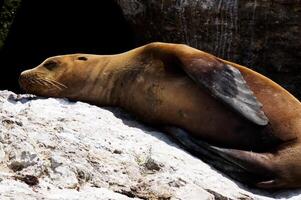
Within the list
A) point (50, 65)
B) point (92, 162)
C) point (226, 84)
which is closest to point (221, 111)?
point (226, 84)

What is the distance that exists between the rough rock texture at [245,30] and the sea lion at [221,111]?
1.65 m

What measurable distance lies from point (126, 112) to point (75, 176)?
60.3 inches

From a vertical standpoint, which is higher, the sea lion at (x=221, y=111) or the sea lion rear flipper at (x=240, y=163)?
the sea lion at (x=221, y=111)

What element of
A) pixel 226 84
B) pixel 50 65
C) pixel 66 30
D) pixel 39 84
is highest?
pixel 226 84

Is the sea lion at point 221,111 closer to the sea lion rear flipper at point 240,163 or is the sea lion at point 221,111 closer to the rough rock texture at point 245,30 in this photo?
the sea lion rear flipper at point 240,163

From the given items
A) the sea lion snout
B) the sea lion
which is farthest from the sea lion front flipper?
the sea lion snout

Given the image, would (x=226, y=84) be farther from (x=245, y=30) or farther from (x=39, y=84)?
(x=245, y=30)

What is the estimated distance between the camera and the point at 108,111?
607 centimetres

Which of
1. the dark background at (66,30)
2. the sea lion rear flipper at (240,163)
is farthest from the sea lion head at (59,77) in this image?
the dark background at (66,30)

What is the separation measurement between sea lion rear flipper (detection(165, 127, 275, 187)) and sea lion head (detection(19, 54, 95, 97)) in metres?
1.35

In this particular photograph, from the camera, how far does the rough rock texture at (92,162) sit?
4.56 meters

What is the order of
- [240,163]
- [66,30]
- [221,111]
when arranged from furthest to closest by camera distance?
1. [66,30]
2. [221,111]
3. [240,163]

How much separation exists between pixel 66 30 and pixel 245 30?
2381 mm

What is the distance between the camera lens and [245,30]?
7.62m
